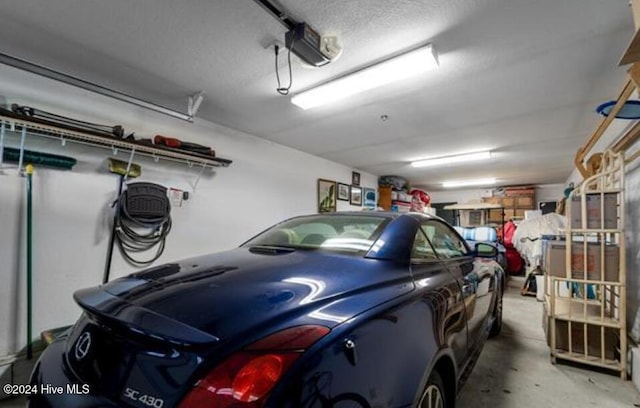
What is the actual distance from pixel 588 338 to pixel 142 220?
14.2ft

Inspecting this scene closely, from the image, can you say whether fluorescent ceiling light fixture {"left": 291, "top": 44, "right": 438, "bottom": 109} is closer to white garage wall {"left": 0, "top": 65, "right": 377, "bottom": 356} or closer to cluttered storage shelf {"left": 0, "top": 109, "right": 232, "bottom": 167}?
cluttered storage shelf {"left": 0, "top": 109, "right": 232, "bottom": 167}

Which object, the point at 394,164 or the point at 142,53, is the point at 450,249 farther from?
the point at 394,164

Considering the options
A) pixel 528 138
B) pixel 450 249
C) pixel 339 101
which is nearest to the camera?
pixel 450 249

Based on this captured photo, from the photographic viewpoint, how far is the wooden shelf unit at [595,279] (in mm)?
→ 2389

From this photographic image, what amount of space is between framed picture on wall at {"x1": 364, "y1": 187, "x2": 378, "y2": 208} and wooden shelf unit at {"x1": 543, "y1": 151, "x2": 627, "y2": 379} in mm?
4440

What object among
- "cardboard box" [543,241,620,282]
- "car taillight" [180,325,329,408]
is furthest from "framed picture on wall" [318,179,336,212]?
"car taillight" [180,325,329,408]

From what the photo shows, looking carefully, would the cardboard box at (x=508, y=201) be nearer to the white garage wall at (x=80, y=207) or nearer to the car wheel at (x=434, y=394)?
the white garage wall at (x=80, y=207)

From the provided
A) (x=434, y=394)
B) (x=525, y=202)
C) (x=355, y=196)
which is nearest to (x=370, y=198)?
(x=355, y=196)

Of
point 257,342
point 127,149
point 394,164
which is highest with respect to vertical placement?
point 394,164

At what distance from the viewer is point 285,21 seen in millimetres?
1861

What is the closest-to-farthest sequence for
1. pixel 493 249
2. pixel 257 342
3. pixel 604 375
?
pixel 257 342
pixel 604 375
pixel 493 249

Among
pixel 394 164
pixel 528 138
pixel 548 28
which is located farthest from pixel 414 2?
pixel 394 164

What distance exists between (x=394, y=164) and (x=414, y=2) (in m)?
4.58

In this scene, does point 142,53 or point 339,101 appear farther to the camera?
point 339,101
